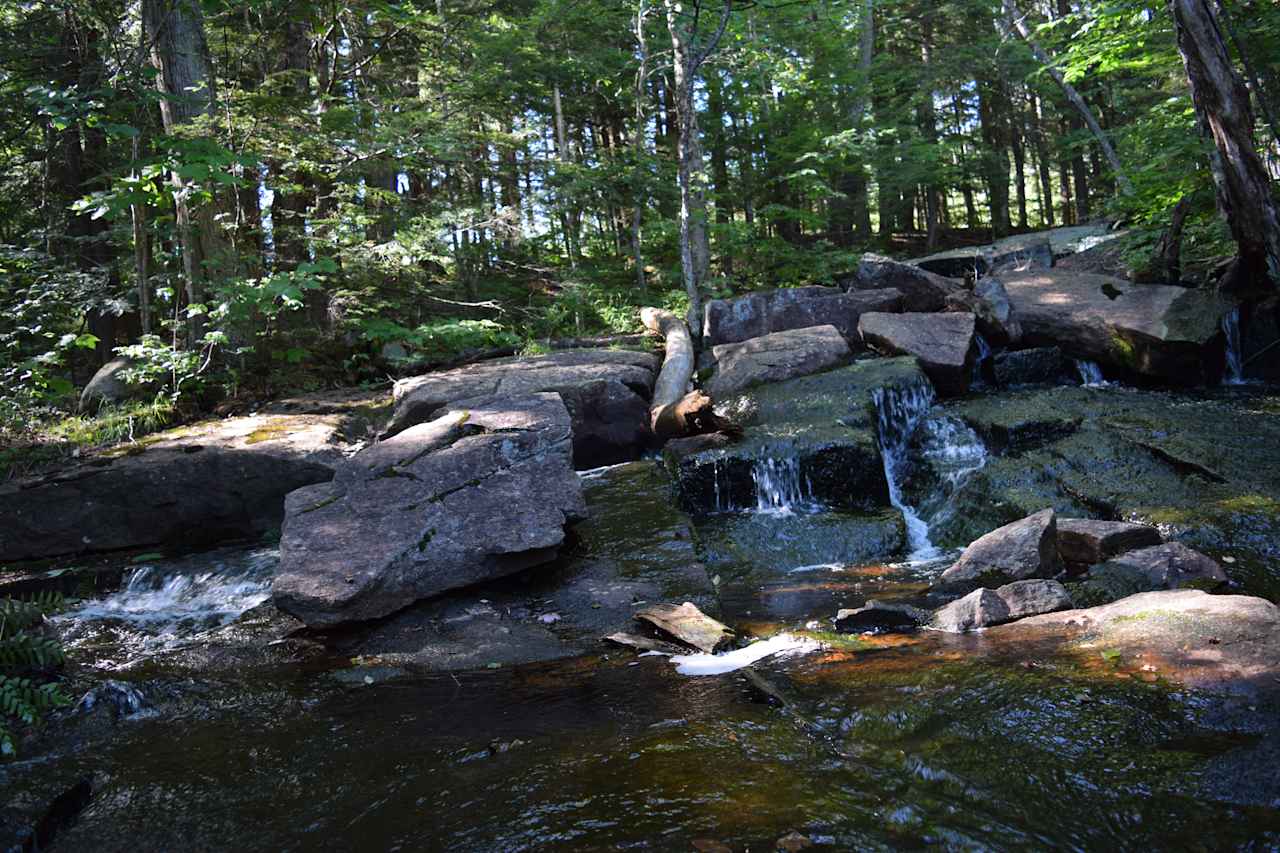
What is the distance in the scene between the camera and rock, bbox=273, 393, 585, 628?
4.73 metres

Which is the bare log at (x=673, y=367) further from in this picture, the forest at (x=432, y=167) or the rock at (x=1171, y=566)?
the rock at (x=1171, y=566)

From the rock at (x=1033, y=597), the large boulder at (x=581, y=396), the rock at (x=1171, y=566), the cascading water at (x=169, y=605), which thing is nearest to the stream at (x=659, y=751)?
the cascading water at (x=169, y=605)

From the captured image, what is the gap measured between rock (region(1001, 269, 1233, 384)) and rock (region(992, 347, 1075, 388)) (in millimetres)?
302

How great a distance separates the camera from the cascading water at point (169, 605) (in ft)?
17.0

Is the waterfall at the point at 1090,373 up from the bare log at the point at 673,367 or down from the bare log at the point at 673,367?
down

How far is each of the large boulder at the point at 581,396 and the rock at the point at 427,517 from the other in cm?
209

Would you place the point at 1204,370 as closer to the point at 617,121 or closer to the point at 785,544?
the point at 785,544

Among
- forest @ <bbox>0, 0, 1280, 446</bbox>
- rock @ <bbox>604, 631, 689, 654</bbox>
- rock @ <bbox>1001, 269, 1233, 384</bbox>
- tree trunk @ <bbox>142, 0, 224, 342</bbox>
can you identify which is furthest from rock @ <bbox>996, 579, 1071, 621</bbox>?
tree trunk @ <bbox>142, 0, 224, 342</bbox>

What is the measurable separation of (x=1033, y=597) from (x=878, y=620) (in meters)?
0.93

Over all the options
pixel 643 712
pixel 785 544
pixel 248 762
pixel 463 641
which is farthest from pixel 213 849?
pixel 785 544

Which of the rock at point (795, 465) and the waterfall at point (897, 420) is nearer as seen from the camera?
the rock at point (795, 465)

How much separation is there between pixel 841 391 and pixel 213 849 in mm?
7209

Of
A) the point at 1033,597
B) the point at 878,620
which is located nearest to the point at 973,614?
the point at 1033,597

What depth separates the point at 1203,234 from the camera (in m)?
11.9
